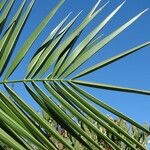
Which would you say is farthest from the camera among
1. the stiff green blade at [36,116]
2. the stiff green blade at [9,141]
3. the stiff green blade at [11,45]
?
the stiff green blade at [11,45]

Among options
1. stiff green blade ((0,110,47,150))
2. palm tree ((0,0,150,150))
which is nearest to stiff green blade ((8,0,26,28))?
palm tree ((0,0,150,150))

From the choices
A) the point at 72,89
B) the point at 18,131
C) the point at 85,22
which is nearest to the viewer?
the point at 18,131

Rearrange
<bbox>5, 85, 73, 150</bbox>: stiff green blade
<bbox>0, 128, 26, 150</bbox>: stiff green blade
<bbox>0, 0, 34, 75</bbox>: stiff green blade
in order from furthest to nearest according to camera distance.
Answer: <bbox>0, 0, 34, 75</bbox>: stiff green blade, <bbox>5, 85, 73, 150</bbox>: stiff green blade, <bbox>0, 128, 26, 150</bbox>: stiff green blade

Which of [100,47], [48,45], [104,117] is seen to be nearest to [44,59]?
[48,45]

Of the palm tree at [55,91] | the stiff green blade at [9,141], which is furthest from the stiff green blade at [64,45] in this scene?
the stiff green blade at [9,141]

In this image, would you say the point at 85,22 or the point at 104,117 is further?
the point at 85,22

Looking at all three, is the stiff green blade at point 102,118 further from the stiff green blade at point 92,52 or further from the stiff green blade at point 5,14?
the stiff green blade at point 5,14

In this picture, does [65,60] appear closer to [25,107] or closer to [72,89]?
[72,89]

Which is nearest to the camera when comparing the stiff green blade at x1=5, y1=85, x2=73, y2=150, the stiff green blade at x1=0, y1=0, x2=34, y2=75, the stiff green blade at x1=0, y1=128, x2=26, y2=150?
the stiff green blade at x1=0, y1=128, x2=26, y2=150

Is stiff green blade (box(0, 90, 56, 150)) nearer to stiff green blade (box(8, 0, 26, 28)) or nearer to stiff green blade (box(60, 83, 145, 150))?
stiff green blade (box(60, 83, 145, 150))
